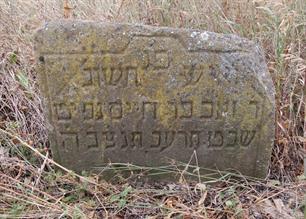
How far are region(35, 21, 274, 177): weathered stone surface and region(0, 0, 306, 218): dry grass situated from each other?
0.49ft

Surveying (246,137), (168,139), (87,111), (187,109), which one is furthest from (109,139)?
(246,137)

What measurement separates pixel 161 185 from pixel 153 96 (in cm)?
50

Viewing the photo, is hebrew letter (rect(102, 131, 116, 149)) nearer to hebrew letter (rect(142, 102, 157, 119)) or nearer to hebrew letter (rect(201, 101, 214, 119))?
hebrew letter (rect(142, 102, 157, 119))

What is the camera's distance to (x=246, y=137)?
227 centimetres

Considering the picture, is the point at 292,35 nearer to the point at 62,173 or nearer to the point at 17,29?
the point at 62,173

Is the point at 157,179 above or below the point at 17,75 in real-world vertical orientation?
below

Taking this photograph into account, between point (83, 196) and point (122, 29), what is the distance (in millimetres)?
823

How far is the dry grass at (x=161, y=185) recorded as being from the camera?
6.81ft

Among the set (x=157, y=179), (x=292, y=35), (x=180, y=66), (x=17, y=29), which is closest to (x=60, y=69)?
(x=180, y=66)

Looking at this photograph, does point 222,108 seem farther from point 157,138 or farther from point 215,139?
point 157,138

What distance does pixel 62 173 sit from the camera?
2.36m

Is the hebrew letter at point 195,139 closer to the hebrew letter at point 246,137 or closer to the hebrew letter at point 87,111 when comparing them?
the hebrew letter at point 246,137

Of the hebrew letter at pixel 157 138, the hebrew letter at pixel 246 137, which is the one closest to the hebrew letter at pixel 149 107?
the hebrew letter at pixel 157 138

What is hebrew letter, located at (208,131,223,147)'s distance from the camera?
227 cm
